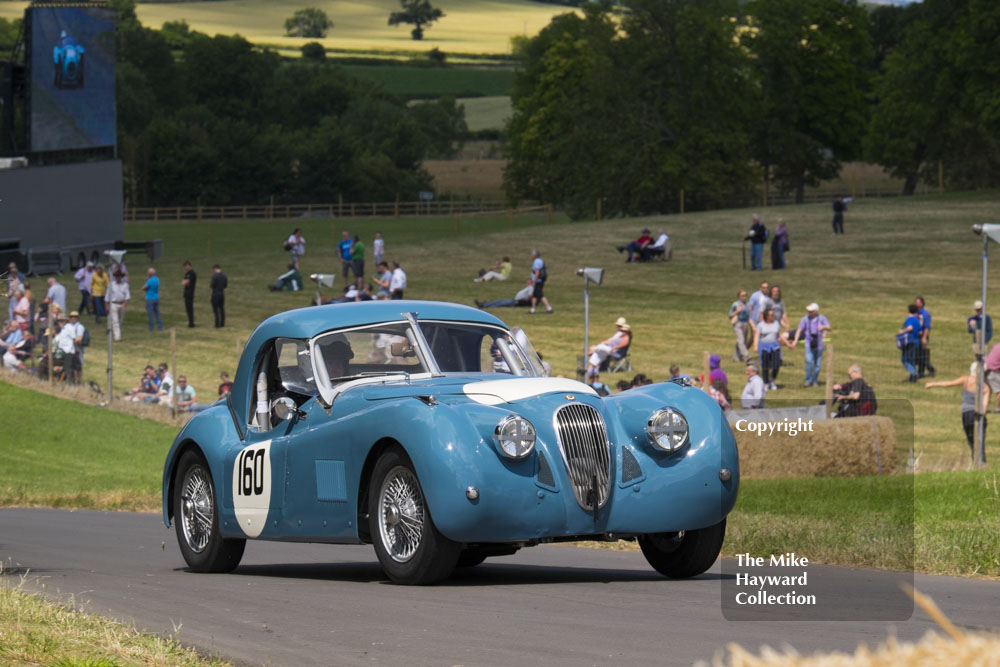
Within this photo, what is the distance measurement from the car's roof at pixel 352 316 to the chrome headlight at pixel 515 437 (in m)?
2.19

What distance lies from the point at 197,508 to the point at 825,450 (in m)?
5.97

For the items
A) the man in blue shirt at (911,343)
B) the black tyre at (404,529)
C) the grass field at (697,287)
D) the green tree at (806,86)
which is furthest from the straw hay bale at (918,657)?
the green tree at (806,86)

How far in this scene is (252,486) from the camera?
11094 mm

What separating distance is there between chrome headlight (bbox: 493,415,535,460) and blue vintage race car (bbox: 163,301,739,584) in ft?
0.04

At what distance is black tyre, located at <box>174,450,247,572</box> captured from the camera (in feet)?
38.1

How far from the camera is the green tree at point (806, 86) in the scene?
342ft

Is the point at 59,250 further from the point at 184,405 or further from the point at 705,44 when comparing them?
the point at 705,44

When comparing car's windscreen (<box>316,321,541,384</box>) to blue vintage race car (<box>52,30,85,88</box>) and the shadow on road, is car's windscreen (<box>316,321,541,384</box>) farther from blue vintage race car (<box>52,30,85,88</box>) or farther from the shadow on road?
blue vintage race car (<box>52,30,85,88</box>)

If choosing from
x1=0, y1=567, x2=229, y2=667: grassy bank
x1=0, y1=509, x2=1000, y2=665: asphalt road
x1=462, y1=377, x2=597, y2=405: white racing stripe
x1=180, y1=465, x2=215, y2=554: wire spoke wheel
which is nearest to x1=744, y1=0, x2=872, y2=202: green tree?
x1=180, y1=465, x2=215, y2=554: wire spoke wheel

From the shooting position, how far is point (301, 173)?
14050cm

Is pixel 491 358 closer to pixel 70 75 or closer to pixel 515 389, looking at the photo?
pixel 515 389

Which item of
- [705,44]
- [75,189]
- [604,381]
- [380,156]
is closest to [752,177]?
[705,44]

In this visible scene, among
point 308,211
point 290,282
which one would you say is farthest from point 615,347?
point 308,211

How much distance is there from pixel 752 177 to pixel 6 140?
47.2 meters
